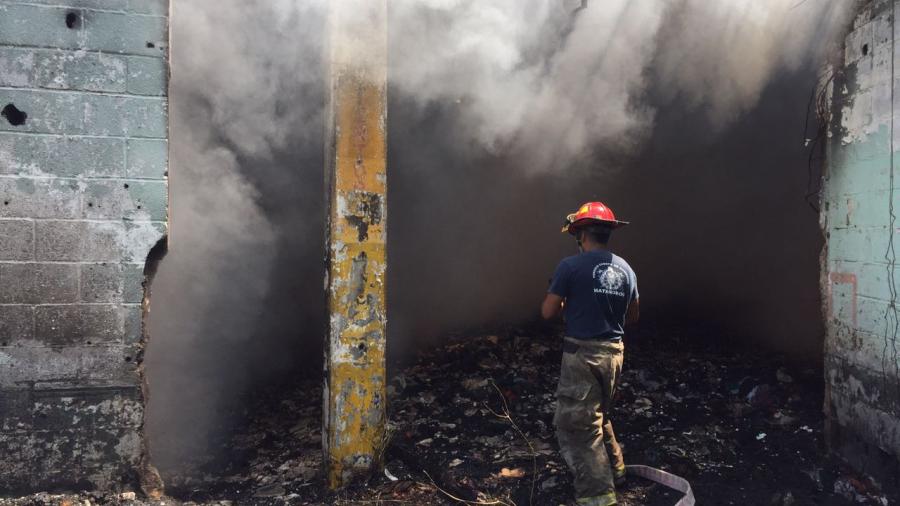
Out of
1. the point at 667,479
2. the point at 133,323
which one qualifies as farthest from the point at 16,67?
the point at 667,479

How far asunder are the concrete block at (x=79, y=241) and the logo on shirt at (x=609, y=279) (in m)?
2.56

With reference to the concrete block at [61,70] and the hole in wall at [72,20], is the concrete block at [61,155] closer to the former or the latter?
the concrete block at [61,70]

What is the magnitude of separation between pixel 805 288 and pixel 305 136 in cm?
624

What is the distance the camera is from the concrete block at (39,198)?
10.7 ft

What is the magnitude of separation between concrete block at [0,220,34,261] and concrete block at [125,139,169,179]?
581 mm

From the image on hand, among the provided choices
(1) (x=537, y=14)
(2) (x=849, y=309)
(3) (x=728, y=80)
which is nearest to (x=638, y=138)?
(3) (x=728, y=80)

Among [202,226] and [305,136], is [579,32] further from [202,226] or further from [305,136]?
[202,226]

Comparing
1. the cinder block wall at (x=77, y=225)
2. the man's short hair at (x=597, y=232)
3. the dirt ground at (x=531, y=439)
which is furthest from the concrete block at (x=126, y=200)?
the man's short hair at (x=597, y=232)

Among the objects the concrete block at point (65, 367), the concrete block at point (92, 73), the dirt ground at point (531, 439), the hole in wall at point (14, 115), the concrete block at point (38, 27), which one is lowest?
the dirt ground at point (531, 439)

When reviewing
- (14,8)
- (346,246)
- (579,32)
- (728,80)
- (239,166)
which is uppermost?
(579,32)

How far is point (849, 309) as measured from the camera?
3635 mm

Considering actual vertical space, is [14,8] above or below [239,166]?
above

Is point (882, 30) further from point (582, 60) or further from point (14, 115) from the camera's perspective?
point (14, 115)

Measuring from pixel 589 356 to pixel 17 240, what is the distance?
3.07 meters
